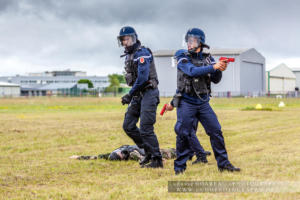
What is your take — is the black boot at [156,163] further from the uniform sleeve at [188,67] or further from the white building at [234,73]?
the white building at [234,73]

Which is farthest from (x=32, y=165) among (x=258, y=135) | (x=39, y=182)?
(x=258, y=135)

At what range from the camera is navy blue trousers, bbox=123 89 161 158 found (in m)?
7.29

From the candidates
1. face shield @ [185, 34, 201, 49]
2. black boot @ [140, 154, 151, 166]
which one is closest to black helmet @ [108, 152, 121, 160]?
→ black boot @ [140, 154, 151, 166]

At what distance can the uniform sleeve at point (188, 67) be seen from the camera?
20.3 feet

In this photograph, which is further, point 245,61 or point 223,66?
point 245,61

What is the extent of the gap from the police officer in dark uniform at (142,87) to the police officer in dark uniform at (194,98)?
2.51 feet

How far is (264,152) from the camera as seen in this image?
8.91 m

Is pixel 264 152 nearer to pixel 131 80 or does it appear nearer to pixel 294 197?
pixel 131 80

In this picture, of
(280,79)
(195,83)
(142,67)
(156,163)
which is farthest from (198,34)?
(280,79)

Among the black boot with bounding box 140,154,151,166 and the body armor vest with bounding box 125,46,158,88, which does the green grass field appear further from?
the body armor vest with bounding box 125,46,158,88

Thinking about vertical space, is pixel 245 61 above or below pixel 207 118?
above

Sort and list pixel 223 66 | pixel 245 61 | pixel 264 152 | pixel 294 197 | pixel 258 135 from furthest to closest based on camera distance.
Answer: pixel 245 61
pixel 258 135
pixel 264 152
pixel 223 66
pixel 294 197

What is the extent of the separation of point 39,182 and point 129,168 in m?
1.62

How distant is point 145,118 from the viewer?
7273 mm
